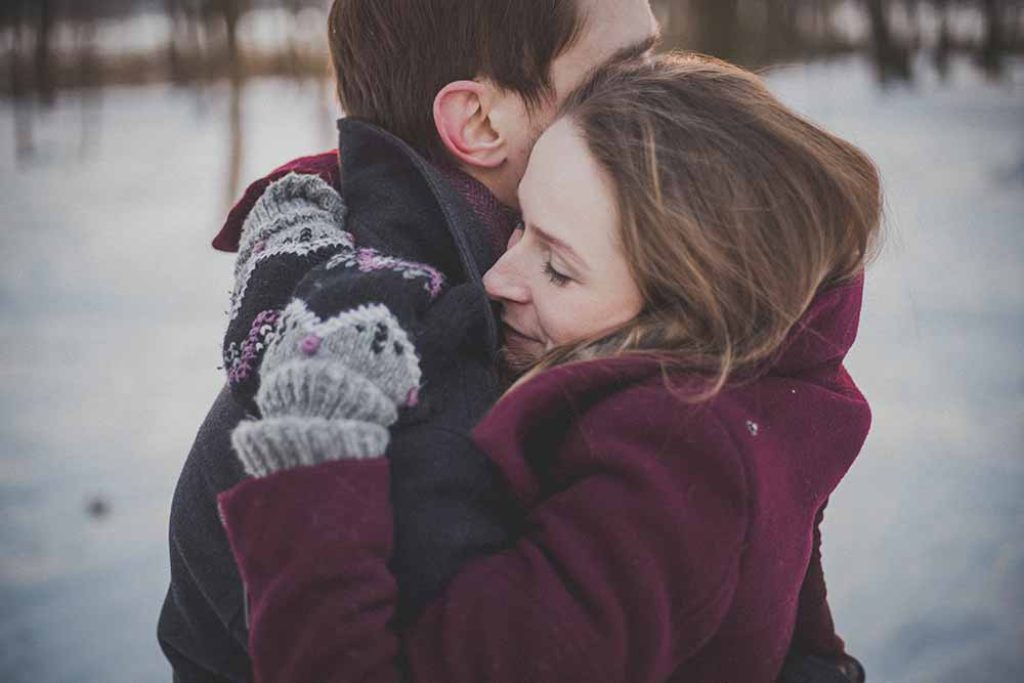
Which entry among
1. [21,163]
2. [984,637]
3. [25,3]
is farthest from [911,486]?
[25,3]

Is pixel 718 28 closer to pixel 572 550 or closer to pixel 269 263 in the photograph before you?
pixel 269 263

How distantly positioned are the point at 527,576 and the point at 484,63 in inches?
35.1

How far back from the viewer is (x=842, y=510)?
351cm

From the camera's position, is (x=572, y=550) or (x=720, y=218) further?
(x=720, y=218)

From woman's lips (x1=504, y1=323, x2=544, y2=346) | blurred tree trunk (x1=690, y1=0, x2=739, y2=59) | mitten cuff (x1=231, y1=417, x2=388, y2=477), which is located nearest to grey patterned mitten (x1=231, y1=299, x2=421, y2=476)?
mitten cuff (x1=231, y1=417, x2=388, y2=477)

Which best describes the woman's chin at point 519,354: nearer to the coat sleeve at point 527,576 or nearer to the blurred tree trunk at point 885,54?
the coat sleeve at point 527,576

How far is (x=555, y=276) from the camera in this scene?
3.96 feet

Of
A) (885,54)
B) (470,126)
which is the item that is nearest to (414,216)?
(470,126)

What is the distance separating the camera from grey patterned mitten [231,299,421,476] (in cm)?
95

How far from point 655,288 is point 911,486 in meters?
3.02

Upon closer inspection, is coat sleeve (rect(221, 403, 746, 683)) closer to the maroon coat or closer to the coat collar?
the maroon coat

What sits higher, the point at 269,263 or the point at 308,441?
the point at 269,263

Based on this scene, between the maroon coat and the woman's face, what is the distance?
5.8 inches

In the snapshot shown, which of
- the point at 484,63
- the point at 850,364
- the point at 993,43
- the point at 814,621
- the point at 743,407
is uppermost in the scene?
the point at 484,63
